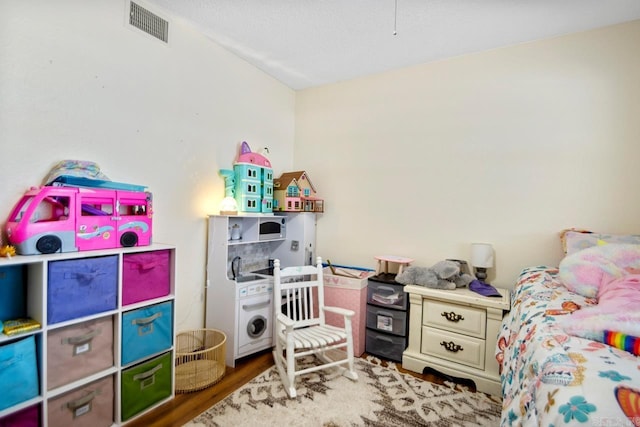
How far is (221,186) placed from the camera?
9.07 ft

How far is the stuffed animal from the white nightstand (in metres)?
0.06

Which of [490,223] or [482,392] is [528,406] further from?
[490,223]

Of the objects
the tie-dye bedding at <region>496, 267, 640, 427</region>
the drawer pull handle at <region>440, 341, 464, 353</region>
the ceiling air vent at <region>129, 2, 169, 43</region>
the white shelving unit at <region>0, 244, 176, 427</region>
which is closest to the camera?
the tie-dye bedding at <region>496, 267, 640, 427</region>

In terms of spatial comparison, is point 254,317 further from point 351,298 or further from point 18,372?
point 18,372

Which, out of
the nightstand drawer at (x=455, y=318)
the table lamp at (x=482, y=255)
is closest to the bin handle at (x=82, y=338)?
the nightstand drawer at (x=455, y=318)

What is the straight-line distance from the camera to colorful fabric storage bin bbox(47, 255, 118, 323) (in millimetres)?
1479

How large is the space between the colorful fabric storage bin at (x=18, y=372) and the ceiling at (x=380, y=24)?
7.36 ft

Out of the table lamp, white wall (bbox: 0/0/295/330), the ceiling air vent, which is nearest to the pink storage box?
the table lamp

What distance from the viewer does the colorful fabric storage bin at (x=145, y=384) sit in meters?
1.76

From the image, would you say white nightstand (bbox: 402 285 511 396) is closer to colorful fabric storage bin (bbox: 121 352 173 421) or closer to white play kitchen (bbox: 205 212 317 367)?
white play kitchen (bbox: 205 212 317 367)

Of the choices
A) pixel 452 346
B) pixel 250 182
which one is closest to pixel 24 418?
pixel 250 182

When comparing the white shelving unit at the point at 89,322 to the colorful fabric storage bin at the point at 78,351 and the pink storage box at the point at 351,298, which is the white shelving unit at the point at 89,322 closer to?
the colorful fabric storage bin at the point at 78,351

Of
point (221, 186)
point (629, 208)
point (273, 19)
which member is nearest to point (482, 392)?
point (629, 208)

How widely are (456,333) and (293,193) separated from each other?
6.27ft
